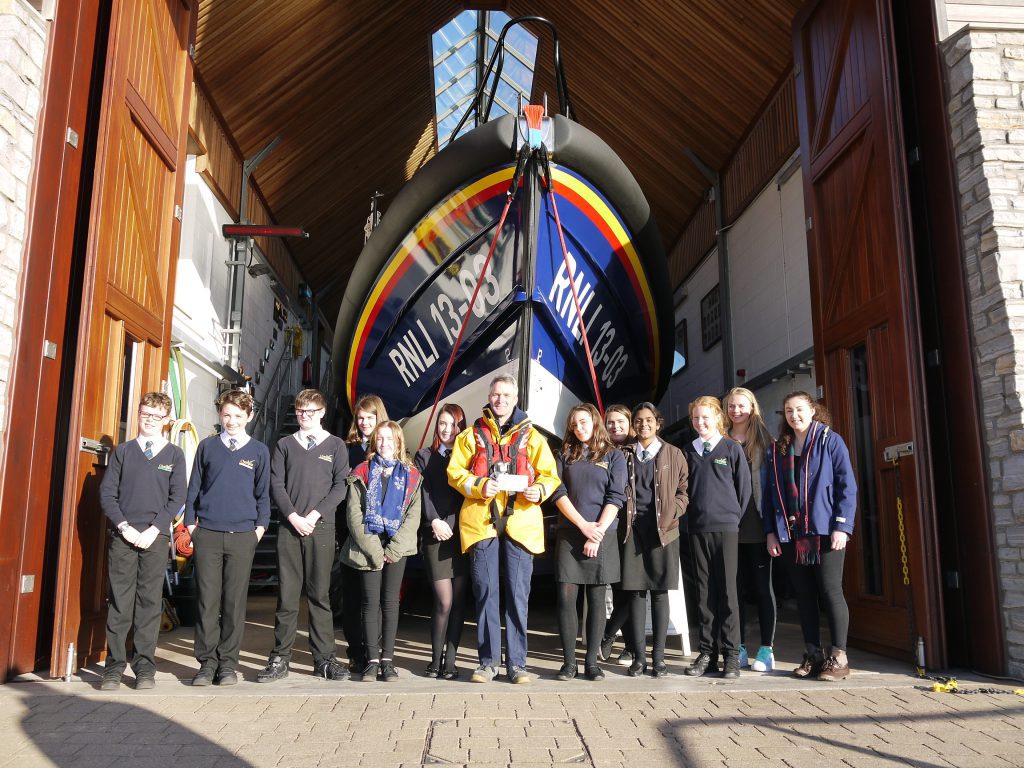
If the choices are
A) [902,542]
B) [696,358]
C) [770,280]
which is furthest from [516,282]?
[696,358]

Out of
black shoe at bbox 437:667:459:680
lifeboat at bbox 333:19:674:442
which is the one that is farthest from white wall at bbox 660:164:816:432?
black shoe at bbox 437:667:459:680

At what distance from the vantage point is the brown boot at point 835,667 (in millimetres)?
3945

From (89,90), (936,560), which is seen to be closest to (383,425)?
(89,90)

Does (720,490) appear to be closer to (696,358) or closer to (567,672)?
(567,672)

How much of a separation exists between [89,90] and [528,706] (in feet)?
13.1

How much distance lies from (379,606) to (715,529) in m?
1.72

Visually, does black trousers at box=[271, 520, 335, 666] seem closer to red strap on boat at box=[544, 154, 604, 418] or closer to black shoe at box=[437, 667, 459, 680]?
black shoe at box=[437, 667, 459, 680]

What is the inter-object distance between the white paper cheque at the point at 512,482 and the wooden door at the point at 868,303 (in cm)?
213

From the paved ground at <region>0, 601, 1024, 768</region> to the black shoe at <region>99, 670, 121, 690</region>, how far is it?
0.05 m

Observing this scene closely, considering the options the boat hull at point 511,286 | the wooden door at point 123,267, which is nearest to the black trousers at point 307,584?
the wooden door at point 123,267

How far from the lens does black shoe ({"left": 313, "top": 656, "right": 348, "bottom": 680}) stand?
397 centimetres

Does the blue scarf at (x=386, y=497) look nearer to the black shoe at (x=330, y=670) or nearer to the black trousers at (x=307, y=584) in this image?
the black trousers at (x=307, y=584)

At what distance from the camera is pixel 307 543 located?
4004 millimetres

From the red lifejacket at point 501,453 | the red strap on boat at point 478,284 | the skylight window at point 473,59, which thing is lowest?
the red lifejacket at point 501,453
